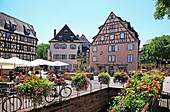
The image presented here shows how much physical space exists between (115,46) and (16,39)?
72.0 ft

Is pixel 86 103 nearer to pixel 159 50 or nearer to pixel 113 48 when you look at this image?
pixel 113 48

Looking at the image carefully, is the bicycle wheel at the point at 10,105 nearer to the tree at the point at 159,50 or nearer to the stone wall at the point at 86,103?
the stone wall at the point at 86,103

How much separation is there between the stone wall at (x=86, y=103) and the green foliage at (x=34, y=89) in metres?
0.67

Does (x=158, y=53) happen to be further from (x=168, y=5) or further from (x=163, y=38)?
(x=168, y=5)

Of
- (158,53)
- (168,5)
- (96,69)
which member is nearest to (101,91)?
(168,5)

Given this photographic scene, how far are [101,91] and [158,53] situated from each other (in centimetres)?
3178

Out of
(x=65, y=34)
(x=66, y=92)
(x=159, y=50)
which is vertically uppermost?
(x=65, y=34)

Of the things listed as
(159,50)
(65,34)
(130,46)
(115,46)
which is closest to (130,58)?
(130,46)

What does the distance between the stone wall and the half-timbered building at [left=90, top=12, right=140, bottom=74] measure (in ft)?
75.5

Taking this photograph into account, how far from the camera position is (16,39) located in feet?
124

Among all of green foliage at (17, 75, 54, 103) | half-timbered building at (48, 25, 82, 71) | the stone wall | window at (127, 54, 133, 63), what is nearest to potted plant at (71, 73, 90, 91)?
the stone wall

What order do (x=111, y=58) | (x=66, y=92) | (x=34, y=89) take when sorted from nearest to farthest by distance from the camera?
(x=34, y=89)
(x=66, y=92)
(x=111, y=58)

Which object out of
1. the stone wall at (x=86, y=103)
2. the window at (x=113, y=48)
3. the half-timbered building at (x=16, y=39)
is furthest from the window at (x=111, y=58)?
the stone wall at (x=86, y=103)

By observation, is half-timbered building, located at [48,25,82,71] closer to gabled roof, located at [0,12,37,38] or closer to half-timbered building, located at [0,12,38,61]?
half-timbered building, located at [0,12,38,61]
